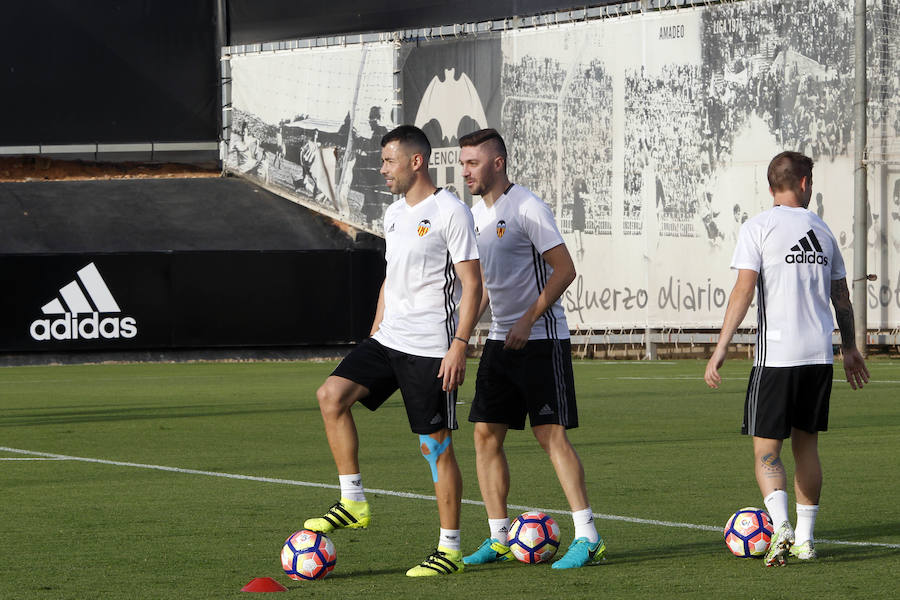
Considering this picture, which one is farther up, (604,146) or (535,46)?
(535,46)

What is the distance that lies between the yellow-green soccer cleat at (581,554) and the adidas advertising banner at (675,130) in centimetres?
2162

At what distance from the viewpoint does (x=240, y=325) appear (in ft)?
106

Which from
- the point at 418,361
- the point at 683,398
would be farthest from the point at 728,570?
the point at 683,398

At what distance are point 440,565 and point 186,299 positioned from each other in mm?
25705

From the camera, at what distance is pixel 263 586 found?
684cm

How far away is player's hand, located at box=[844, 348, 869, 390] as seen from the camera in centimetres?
773

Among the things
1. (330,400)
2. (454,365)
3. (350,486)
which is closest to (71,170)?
(350,486)

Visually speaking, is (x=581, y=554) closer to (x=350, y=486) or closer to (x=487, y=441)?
(x=487, y=441)

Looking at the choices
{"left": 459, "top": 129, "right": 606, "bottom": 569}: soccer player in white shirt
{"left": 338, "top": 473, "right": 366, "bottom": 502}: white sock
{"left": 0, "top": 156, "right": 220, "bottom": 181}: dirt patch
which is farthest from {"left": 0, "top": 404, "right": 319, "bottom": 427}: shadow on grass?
{"left": 0, "top": 156, "right": 220, "bottom": 181}: dirt patch

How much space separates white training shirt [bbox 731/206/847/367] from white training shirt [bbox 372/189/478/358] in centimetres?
149

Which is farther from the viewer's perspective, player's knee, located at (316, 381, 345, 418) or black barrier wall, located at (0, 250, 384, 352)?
black barrier wall, located at (0, 250, 384, 352)

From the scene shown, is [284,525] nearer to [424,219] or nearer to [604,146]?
[424,219]

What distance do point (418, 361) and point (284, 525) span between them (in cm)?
196

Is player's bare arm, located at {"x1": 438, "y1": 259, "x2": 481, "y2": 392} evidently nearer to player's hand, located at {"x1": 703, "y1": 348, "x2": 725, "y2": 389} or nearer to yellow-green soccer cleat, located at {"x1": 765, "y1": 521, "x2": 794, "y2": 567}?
player's hand, located at {"x1": 703, "y1": 348, "x2": 725, "y2": 389}
